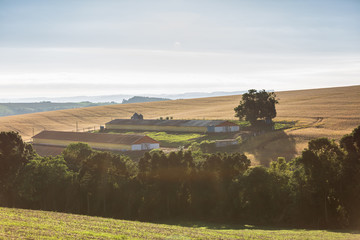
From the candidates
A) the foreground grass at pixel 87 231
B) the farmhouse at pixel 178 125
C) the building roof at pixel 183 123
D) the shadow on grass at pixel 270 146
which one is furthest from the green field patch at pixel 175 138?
A: the foreground grass at pixel 87 231

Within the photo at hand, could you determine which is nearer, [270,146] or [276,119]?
[270,146]

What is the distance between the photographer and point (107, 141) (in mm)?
72812

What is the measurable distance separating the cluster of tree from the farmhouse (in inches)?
1712

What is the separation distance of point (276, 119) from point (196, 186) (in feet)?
205

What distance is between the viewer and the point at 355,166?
3106cm

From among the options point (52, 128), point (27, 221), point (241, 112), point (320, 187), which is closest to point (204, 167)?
point (320, 187)

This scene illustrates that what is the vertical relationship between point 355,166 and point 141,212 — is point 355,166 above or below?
above

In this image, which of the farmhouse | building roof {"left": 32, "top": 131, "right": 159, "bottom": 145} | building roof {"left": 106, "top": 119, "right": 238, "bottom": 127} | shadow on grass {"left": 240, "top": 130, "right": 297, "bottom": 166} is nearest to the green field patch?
the farmhouse

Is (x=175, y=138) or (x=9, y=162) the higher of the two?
(x=9, y=162)

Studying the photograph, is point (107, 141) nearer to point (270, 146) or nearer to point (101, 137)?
point (101, 137)

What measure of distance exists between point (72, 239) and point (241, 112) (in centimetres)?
6486

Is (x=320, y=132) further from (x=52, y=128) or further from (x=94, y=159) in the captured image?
(x=52, y=128)

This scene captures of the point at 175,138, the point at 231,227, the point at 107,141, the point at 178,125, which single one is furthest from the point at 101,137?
the point at 231,227

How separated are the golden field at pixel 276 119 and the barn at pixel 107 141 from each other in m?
15.9
